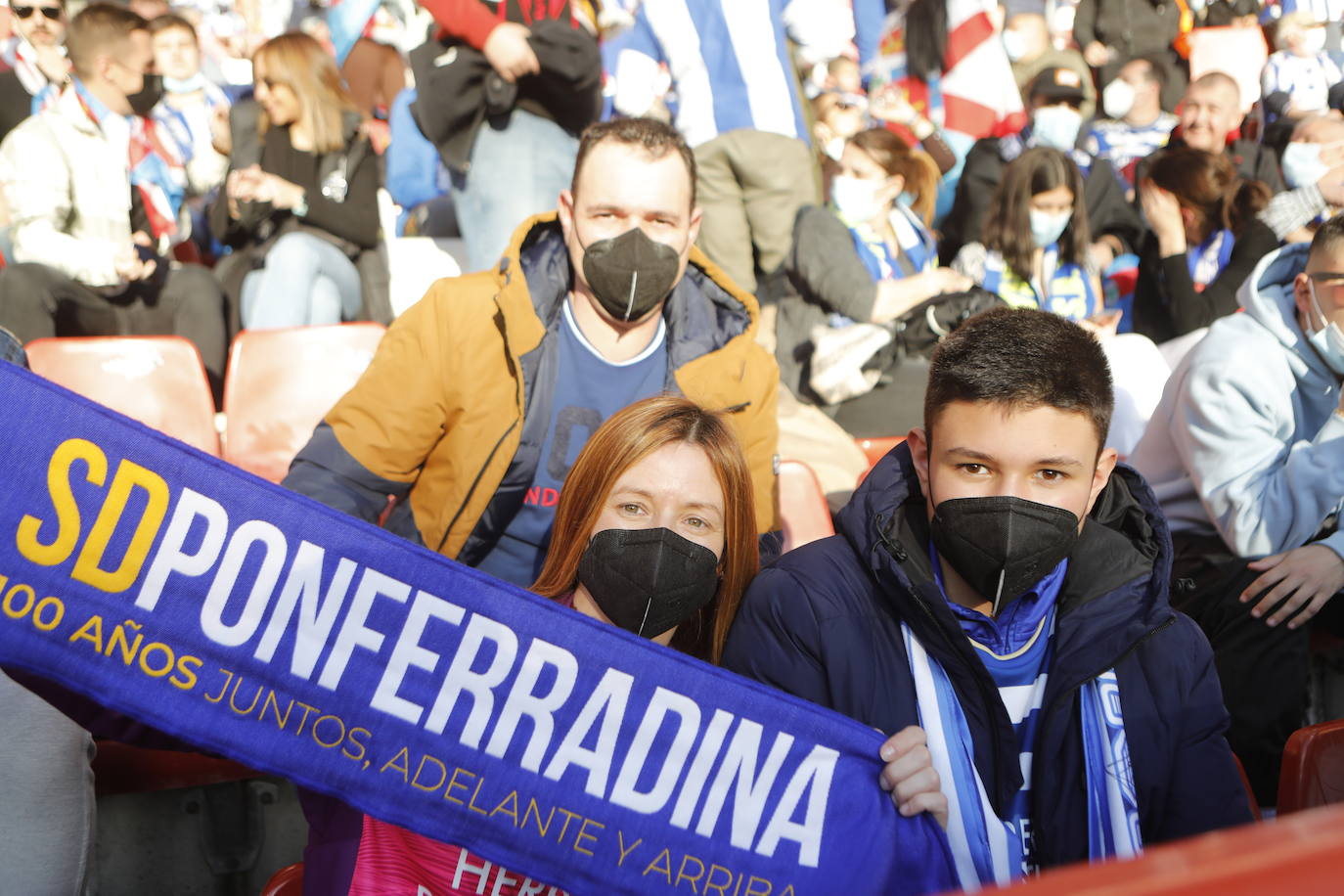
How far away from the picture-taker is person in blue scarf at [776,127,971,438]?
4852mm

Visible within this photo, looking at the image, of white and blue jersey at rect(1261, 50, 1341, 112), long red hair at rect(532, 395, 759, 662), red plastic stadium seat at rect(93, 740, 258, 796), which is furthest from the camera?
white and blue jersey at rect(1261, 50, 1341, 112)

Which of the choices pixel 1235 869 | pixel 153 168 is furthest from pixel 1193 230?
pixel 1235 869

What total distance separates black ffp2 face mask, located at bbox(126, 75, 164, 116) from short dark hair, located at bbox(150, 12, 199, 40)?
242 millimetres

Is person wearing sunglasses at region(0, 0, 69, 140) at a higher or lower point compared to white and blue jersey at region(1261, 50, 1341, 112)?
lower

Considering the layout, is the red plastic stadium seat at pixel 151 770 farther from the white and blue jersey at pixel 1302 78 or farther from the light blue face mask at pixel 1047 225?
the white and blue jersey at pixel 1302 78

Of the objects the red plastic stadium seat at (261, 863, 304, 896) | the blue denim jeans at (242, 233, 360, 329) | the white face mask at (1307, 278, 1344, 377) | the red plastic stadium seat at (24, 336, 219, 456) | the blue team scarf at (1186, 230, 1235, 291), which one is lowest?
the red plastic stadium seat at (261, 863, 304, 896)

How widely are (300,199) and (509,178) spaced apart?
3.44ft

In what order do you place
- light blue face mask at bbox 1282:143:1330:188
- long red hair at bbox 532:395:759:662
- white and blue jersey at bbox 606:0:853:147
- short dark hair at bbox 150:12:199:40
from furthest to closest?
light blue face mask at bbox 1282:143:1330:188
short dark hair at bbox 150:12:199:40
white and blue jersey at bbox 606:0:853:147
long red hair at bbox 532:395:759:662

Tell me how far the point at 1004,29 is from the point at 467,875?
7.43 metres

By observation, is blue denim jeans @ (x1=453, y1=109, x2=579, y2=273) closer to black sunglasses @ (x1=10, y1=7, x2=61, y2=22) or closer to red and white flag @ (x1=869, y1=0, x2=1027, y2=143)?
black sunglasses @ (x1=10, y1=7, x2=61, y2=22)

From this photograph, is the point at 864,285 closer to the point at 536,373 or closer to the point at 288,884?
the point at 536,373

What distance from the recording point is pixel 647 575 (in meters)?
2.29

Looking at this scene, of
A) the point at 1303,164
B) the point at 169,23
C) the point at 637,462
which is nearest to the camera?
the point at 637,462

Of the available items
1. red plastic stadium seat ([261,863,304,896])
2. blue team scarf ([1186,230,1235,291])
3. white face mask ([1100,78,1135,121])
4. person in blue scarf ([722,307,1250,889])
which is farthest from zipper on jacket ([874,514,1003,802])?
white face mask ([1100,78,1135,121])
